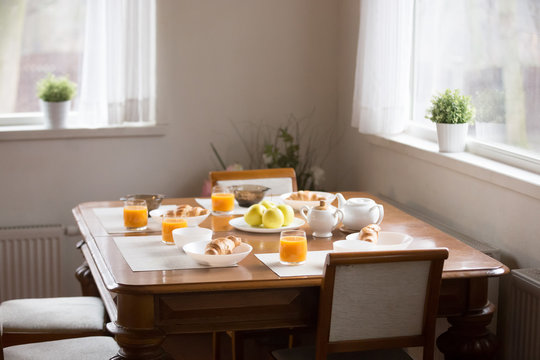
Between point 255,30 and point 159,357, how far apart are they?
2.46 metres

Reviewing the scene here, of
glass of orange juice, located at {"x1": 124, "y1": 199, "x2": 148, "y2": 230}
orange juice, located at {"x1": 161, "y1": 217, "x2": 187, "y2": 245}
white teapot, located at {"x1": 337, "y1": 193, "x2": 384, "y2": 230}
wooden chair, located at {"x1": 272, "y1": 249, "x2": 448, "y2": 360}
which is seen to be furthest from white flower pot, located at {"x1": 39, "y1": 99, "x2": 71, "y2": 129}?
wooden chair, located at {"x1": 272, "y1": 249, "x2": 448, "y2": 360}

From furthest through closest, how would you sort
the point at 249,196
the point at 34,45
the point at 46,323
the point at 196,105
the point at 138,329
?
the point at 196,105 < the point at 34,45 < the point at 249,196 < the point at 46,323 < the point at 138,329

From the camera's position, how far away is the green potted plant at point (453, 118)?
3.00m

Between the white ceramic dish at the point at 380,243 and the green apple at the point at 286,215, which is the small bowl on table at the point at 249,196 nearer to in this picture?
the green apple at the point at 286,215

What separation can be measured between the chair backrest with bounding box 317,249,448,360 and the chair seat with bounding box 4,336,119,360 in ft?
2.46

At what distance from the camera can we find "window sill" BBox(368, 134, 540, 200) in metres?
2.52

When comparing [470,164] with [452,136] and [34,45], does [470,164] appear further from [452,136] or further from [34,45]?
[34,45]

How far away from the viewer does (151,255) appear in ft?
7.47

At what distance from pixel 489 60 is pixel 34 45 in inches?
93.2

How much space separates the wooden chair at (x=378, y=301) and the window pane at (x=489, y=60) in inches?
37.6

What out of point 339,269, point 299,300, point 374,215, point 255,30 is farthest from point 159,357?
point 255,30

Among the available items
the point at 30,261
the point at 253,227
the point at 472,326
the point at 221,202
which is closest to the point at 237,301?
the point at 253,227

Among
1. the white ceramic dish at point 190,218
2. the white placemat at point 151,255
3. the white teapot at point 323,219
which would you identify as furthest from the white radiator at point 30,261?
the white teapot at point 323,219

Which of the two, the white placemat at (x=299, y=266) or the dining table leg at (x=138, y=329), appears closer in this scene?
the dining table leg at (x=138, y=329)
